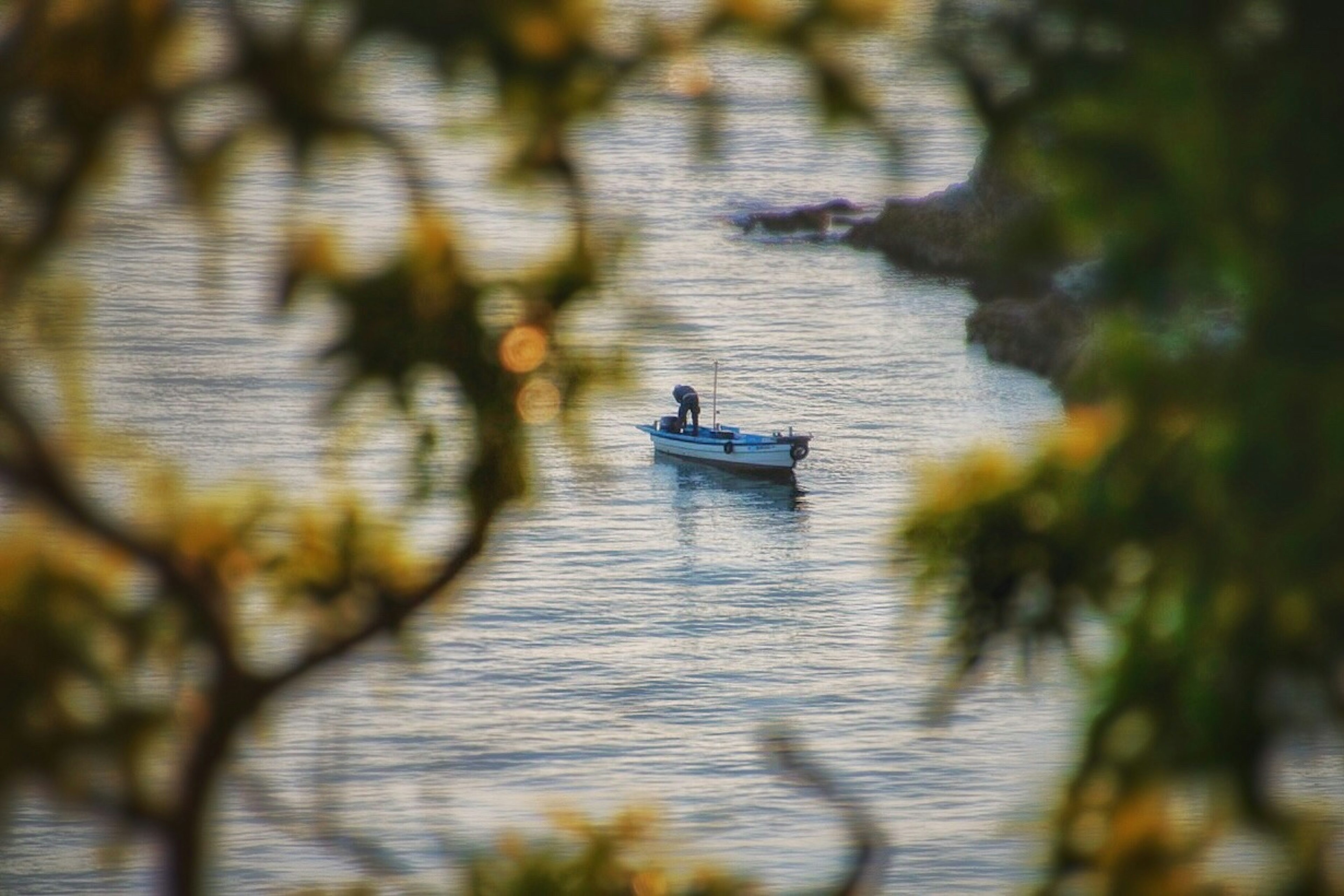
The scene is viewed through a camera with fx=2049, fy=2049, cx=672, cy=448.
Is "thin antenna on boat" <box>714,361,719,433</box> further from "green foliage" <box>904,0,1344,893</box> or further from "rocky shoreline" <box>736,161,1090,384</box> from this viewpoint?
"green foliage" <box>904,0,1344,893</box>

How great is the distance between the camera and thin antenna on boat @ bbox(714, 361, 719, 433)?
50.1 meters

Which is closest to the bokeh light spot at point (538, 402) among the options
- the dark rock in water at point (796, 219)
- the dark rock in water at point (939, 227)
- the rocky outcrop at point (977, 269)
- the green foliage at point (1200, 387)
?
the green foliage at point (1200, 387)

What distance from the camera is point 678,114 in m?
3.18

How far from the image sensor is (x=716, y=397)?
52.0m

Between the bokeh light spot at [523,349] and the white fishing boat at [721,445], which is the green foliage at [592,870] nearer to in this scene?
the bokeh light spot at [523,349]

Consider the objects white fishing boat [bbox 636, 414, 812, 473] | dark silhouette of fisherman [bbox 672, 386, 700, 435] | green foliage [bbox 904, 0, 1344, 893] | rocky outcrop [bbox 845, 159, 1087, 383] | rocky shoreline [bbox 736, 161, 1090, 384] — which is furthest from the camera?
rocky shoreline [bbox 736, 161, 1090, 384]

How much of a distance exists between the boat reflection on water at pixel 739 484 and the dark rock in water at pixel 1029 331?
31.4 feet

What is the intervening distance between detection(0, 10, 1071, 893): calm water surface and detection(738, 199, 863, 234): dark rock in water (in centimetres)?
97

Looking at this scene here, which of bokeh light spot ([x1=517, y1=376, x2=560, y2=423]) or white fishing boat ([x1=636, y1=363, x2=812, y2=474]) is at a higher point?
bokeh light spot ([x1=517, y1=376, x2=560, y2=423])

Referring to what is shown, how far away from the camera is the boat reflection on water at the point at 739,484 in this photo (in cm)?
4844

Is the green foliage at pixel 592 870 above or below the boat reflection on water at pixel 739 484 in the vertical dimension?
above

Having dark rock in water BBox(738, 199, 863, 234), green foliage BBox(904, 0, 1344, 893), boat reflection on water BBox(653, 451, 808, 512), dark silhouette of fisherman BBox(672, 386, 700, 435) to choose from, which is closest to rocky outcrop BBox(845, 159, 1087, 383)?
dark rock in water BBox(738, 199, 863, 234)

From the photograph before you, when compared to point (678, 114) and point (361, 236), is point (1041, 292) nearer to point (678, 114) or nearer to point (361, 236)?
point (361, 236)

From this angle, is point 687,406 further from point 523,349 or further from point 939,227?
point 523,349
